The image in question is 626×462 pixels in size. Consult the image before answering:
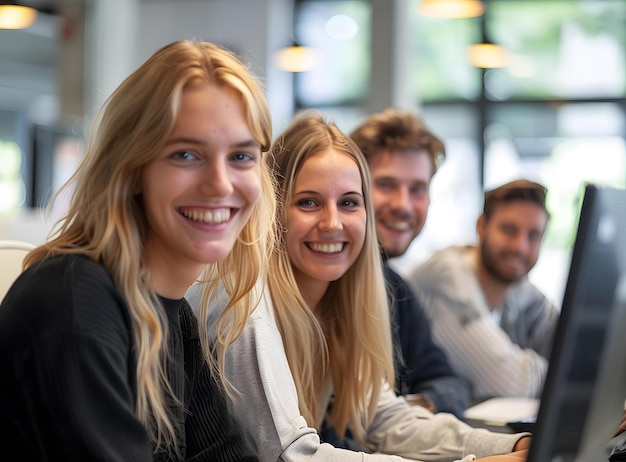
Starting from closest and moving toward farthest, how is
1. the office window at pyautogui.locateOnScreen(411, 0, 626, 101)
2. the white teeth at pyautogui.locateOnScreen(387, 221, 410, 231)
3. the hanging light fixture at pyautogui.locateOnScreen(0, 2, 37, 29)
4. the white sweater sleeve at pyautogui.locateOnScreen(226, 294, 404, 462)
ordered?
the white sweater sleeve at pyautogui.locateOnScreen(226, 294, 404, 462), the white teeth at pyautogui.locateOnScreen(387, 221, 410, 231), the hanging light fixture at pyautogui.locateOnScreen(0, 2, 37, 29), the office window at pyautogui.locateOnScreen(411, 0, 626, 101)

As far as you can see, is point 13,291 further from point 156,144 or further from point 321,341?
point 321,341

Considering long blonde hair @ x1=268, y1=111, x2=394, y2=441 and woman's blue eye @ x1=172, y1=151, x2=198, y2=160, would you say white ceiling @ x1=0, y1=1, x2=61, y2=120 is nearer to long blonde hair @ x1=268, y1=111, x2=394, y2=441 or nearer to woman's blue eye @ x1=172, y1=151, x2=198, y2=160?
long blonde hair @ x1=268, y1=111, x2=394, y2=441

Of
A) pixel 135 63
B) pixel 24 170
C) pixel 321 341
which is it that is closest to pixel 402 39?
pixel 135 63

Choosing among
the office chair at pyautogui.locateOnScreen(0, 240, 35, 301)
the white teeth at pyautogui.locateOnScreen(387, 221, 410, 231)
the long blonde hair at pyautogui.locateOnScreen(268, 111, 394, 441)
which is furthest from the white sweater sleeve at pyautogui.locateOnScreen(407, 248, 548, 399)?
the office chair at pyautogui.locateOnScreen(0, 240, 35, 301)

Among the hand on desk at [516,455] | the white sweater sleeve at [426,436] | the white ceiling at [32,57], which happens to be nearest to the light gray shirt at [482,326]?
the white sweater sleeve at [426,436]

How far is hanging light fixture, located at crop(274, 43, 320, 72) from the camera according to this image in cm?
845

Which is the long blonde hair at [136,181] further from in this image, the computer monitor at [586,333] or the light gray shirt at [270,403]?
the computer monitor at [586,333]

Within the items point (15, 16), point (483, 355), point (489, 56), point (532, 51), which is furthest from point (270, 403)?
point (532, 51)

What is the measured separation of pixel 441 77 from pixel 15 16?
12.6ft

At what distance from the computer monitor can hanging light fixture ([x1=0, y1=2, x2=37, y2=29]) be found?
18.8 ft

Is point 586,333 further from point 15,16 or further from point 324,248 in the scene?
point 15,16

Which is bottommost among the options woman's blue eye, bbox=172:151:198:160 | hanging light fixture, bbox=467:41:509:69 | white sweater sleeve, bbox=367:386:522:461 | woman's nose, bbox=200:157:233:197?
white sweater sleeve, bbox=367:386:522:461

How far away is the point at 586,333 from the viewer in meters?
0.92

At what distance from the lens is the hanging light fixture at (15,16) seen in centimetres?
620
